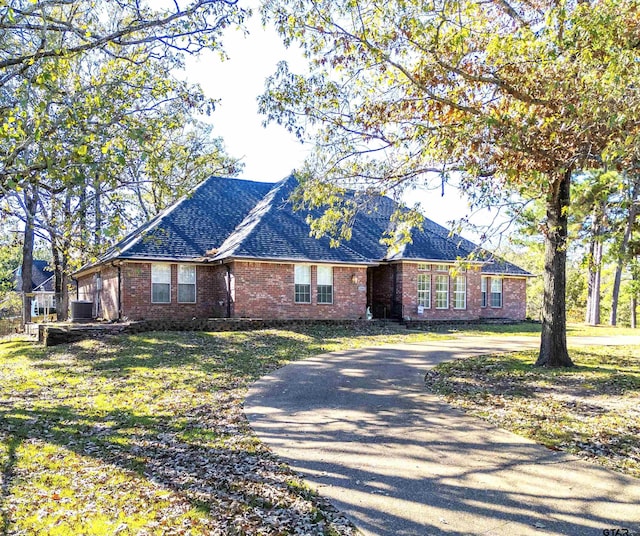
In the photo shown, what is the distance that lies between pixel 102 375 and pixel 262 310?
28.9 ft

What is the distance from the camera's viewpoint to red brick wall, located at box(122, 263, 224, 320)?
1895 centimetres

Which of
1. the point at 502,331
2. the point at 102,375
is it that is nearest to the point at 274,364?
the point at 102,375

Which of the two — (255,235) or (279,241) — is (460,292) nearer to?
(279,241)

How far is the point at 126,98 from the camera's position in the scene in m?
10.2

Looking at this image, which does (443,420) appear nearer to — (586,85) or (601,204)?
(601,204)

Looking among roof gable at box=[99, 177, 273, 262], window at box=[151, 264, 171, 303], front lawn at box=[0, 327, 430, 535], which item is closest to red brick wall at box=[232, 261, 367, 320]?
roof gable at box=[99, 177, 273, 262]

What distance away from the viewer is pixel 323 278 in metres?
21.0

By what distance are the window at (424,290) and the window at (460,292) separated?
1.58m

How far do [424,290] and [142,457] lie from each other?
1881 cm

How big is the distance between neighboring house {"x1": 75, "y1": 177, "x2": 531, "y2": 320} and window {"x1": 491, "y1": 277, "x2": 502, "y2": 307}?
16 cm

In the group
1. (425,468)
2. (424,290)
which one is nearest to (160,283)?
(424,290)

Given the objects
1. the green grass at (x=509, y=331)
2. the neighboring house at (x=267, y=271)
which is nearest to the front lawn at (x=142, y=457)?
the neighboring house at (x=267, y=271)

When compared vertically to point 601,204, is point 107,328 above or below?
below

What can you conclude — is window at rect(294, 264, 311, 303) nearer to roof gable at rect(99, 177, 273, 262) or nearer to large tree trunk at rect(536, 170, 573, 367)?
roof gable at rect(99, 177, 273, 262)
